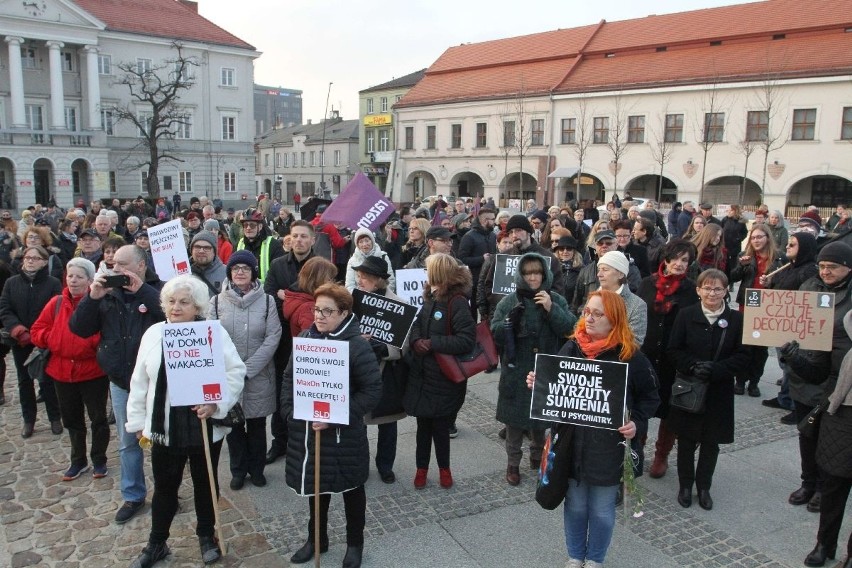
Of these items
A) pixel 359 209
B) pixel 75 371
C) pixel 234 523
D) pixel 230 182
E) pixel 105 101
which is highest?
pixel 105 101

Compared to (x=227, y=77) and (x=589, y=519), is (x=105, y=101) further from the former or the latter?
(x=589, y=519)

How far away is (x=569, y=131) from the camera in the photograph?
45.7 meters

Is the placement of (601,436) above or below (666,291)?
below

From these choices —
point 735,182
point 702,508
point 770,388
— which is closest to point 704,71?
A: point 735,182

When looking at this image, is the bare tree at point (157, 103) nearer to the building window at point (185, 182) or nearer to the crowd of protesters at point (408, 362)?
the building window at point (185, 182)

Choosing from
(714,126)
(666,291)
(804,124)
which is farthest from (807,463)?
(714,126)

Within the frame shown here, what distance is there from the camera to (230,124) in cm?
5747

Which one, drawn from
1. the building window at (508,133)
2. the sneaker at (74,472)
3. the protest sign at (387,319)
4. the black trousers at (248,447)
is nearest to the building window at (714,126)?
the building window at (508,133)

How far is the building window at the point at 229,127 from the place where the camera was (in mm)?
56969

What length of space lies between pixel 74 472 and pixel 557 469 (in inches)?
168

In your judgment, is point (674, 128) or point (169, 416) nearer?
point (169, 416)

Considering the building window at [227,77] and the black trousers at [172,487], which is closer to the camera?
the black trousers at [172,487]

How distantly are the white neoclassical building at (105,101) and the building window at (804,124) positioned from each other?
138ft

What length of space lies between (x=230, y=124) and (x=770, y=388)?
55664 millimetres
